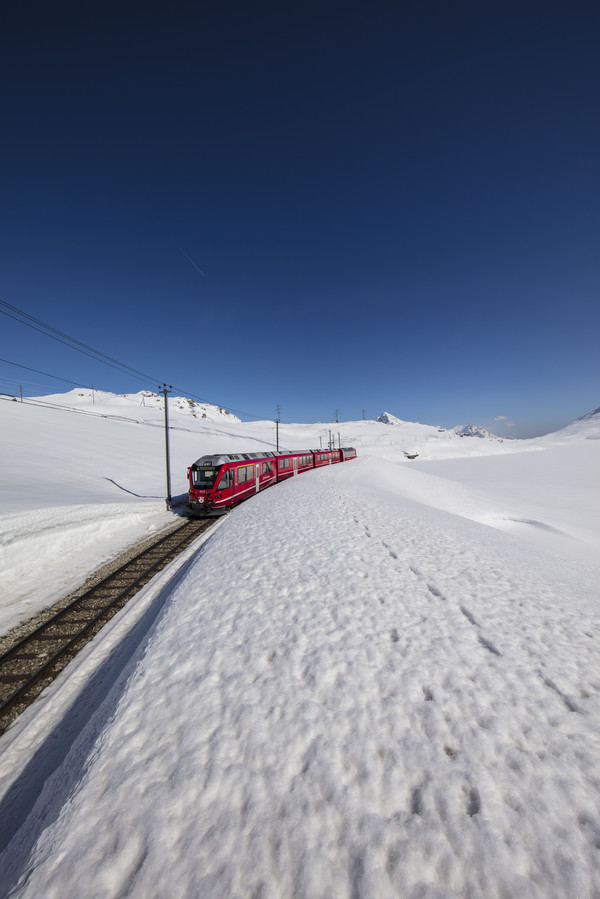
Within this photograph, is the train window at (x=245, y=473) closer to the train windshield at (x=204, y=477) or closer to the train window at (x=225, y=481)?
the train window at (x=225, y=481)

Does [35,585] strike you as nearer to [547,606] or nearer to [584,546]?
[547,606]

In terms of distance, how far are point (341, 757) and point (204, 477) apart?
13.8 m

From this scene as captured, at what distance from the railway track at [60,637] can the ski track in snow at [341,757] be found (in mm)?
2596

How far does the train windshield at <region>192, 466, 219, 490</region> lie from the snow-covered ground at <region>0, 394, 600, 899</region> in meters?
8.41

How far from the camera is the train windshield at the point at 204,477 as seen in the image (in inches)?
587

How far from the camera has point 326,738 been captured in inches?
102

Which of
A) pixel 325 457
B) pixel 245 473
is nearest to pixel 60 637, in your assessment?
pixel 245 473

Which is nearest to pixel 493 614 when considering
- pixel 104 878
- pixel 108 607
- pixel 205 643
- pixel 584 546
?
pixel 205 643

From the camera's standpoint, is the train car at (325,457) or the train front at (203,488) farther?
the train car at (325,457)

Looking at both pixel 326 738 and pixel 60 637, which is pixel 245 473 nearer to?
pixel 60 637

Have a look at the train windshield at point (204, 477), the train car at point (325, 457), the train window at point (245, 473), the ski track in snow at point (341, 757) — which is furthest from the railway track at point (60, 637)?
the train car at point (325, 457)

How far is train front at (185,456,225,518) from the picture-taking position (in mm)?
14641

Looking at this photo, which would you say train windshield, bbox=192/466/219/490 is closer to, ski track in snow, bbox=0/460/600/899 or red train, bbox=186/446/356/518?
red train, bbox=186/446/356/518

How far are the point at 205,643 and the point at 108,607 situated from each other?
461cm
